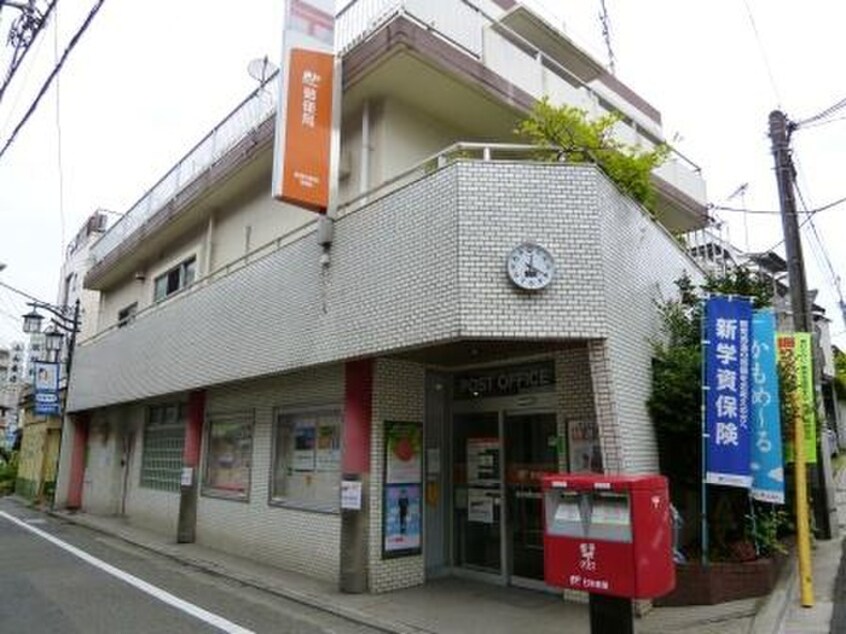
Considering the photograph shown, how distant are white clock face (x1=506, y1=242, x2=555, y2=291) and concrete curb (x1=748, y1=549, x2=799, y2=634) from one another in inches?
162

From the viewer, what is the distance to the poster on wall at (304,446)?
37.8ft

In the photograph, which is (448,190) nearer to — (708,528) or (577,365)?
(577,365)

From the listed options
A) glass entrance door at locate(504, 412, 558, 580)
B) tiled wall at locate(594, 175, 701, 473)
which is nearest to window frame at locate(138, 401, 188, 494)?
glass entrance door at locate(504, 412, 558, 580)

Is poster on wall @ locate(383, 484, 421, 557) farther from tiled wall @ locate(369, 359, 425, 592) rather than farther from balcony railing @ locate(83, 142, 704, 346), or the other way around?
balcony railing @ locate(83, 142, 704, 346)

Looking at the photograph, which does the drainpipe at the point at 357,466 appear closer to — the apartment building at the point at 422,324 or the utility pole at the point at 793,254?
the apartment building at the point at 422,324

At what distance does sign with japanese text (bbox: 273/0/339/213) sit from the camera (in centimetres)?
968

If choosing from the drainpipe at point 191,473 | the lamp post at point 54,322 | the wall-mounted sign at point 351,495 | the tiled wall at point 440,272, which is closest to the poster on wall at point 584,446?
the tiled wall at point 440,272

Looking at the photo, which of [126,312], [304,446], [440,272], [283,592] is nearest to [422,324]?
[440,272]

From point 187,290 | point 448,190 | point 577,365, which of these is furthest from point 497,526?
point 187,290

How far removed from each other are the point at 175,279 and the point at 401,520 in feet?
36.7

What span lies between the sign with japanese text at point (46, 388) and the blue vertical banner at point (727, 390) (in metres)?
22.4

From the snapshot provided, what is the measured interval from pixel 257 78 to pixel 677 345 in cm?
942

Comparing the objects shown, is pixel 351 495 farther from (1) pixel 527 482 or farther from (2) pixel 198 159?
(2) pixel 198 159

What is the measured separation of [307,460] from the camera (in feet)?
38.0
